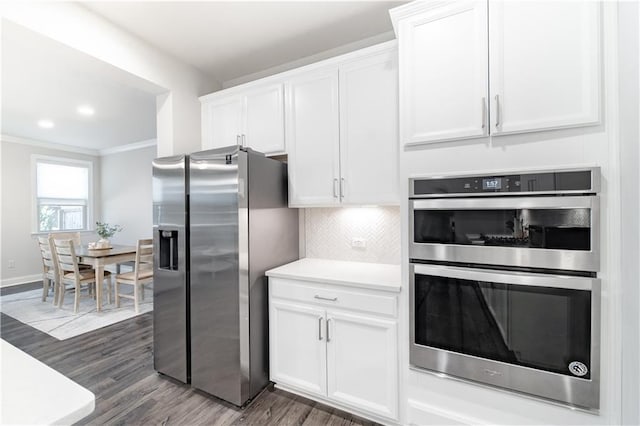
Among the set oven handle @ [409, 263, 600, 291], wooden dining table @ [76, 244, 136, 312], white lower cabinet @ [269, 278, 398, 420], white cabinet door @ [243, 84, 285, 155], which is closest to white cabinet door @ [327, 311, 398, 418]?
white lower cabinet @ [269, 278, 398, 420]

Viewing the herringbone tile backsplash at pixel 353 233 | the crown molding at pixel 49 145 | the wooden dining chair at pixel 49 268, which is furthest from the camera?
the crown molding at pixel 49 145

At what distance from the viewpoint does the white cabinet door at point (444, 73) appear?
1.44m

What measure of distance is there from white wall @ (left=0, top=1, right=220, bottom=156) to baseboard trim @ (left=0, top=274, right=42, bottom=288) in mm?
5028

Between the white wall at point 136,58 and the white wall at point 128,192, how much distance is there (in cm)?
376

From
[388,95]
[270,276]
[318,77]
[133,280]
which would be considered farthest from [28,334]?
[388,95]

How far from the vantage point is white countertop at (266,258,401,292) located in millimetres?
1764

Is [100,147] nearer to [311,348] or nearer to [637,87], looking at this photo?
[311,348]

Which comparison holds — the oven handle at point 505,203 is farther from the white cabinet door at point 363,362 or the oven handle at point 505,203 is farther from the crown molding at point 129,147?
the crown molding at point 129,147

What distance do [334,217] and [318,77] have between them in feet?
3.72

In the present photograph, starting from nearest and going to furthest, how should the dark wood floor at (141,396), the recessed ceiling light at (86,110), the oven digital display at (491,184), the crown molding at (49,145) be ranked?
the oven digital display at (491,184) < the dark wood floor at (141,396) < the recessed ceiling light at (86,110) < the crown molding at (49,145)

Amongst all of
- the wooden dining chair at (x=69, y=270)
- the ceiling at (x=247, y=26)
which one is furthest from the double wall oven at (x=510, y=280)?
the wooden dining chair at (x=69, y=270)

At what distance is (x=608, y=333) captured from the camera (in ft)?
3.90

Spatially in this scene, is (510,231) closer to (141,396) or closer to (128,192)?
(141,396)

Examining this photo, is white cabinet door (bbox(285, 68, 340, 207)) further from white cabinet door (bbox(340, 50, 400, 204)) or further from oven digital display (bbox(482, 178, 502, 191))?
oven digital display (bbox(482, 178, 502, 191))
